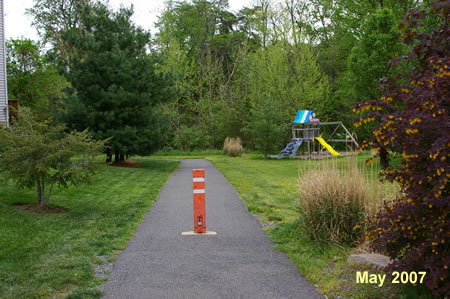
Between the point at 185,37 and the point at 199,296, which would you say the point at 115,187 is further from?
the point at 185,37

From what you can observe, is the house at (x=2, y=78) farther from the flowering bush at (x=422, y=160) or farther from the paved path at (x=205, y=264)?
the flowering bush at (x=422, y=160)

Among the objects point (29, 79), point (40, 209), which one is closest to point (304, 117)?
point (29, 79)

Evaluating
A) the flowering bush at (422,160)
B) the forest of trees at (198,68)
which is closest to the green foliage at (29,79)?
the forest of trees at (198,68)

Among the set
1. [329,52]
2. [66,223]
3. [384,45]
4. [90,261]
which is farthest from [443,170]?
[329,52]

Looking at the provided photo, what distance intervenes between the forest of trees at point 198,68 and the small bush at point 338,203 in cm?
870

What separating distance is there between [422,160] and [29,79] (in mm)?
38818

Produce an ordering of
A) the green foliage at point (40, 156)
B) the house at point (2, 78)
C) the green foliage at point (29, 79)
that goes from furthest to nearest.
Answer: the green foliage at point (29, 79), the house at point (2, 78), the green foliage at point (40, 156)

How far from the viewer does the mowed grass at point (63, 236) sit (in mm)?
5286

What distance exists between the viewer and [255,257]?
6.48 m

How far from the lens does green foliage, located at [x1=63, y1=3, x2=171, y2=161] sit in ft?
69.8

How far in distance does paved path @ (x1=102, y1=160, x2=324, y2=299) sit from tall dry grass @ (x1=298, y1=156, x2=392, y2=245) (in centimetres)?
89

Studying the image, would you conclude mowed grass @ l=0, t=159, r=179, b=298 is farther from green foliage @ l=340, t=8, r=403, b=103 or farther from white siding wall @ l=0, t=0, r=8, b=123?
green foliage @ l=340, t=8, r=403, b=103

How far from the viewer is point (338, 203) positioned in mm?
7012

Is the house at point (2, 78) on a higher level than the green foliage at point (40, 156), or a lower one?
higher
